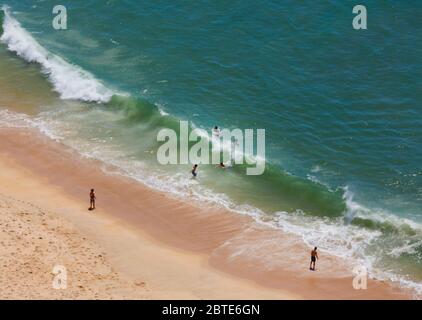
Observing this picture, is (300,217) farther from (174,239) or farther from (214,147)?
(214,147)

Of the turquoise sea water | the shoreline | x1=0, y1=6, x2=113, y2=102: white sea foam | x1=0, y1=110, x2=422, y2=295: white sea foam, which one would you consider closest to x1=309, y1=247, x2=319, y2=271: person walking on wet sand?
the shoreline

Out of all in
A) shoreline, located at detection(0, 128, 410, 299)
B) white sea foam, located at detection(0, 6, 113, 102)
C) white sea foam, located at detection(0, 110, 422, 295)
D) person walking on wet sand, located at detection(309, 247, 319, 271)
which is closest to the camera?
shoreline, located at detection(0, 128, 410, 299)

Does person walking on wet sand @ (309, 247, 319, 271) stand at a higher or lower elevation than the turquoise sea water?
lower

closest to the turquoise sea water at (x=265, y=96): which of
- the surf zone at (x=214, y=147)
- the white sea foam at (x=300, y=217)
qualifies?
the white sea foam at (x=300, y=217)

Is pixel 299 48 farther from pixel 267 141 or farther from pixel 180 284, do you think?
pixel 180 284

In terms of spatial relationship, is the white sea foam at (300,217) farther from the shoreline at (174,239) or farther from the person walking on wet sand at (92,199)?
the person walking on wet sand at (92,199)

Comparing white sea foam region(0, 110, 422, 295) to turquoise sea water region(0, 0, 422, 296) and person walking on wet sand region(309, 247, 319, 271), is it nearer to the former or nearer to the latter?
turquoise sea water region(0, 0, 422, 296)

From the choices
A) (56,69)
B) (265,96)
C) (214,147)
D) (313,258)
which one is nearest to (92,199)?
(214,147)
